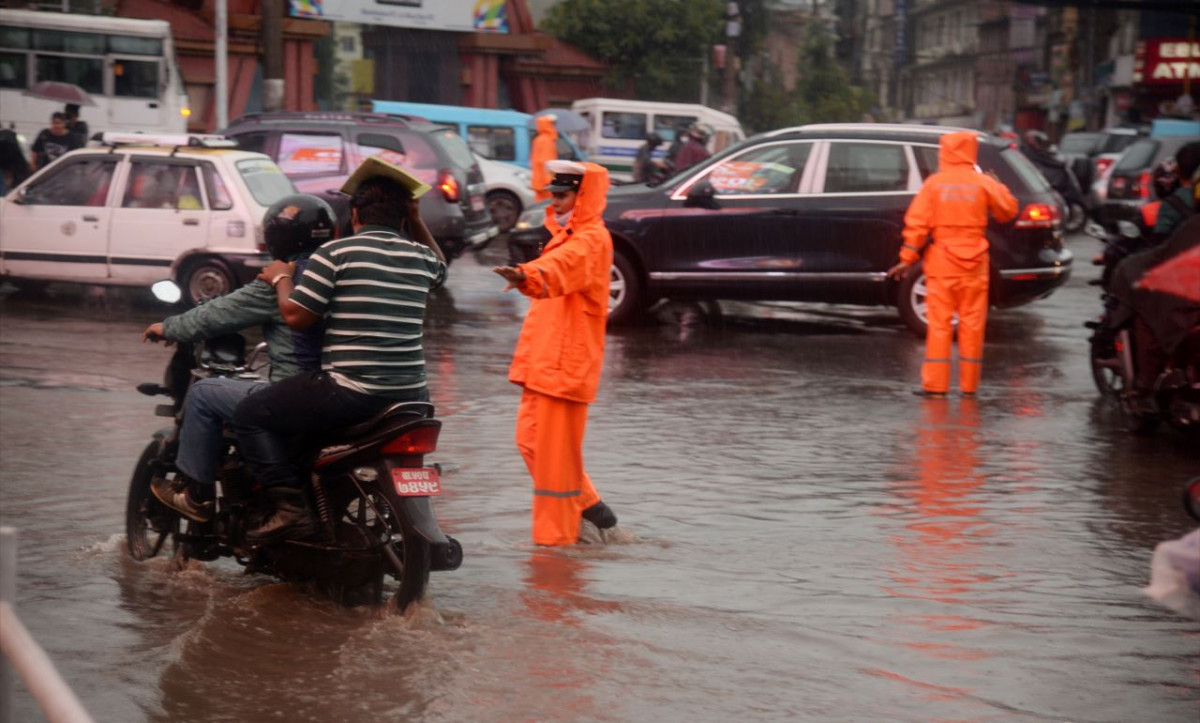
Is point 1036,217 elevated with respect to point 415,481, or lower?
elevated

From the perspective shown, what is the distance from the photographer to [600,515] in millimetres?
7148

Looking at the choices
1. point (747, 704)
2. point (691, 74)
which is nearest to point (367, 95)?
point (691, 74)

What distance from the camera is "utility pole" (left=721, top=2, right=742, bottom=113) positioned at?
148 feet

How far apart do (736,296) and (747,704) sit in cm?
1016

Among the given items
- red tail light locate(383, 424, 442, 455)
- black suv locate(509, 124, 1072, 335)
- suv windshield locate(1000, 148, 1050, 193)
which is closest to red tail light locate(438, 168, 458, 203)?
black suv locate(509, 124, 1072, 335)

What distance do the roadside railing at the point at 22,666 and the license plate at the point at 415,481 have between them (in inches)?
100

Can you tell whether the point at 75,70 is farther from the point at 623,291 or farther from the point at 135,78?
the point at 623,291

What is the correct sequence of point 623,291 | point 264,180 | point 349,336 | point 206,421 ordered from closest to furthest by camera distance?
point 349,336
point 206,421
point 623,291
point 264,180

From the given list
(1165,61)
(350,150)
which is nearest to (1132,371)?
(350,150)

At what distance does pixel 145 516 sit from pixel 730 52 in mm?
41111

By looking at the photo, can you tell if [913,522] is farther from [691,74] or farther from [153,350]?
[691,74]

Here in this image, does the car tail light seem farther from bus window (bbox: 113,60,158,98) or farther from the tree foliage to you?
the tree foliage

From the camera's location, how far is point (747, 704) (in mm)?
5062

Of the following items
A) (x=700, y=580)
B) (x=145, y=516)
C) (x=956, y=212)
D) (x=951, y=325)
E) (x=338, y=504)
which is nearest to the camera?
(x=338, y=504)
